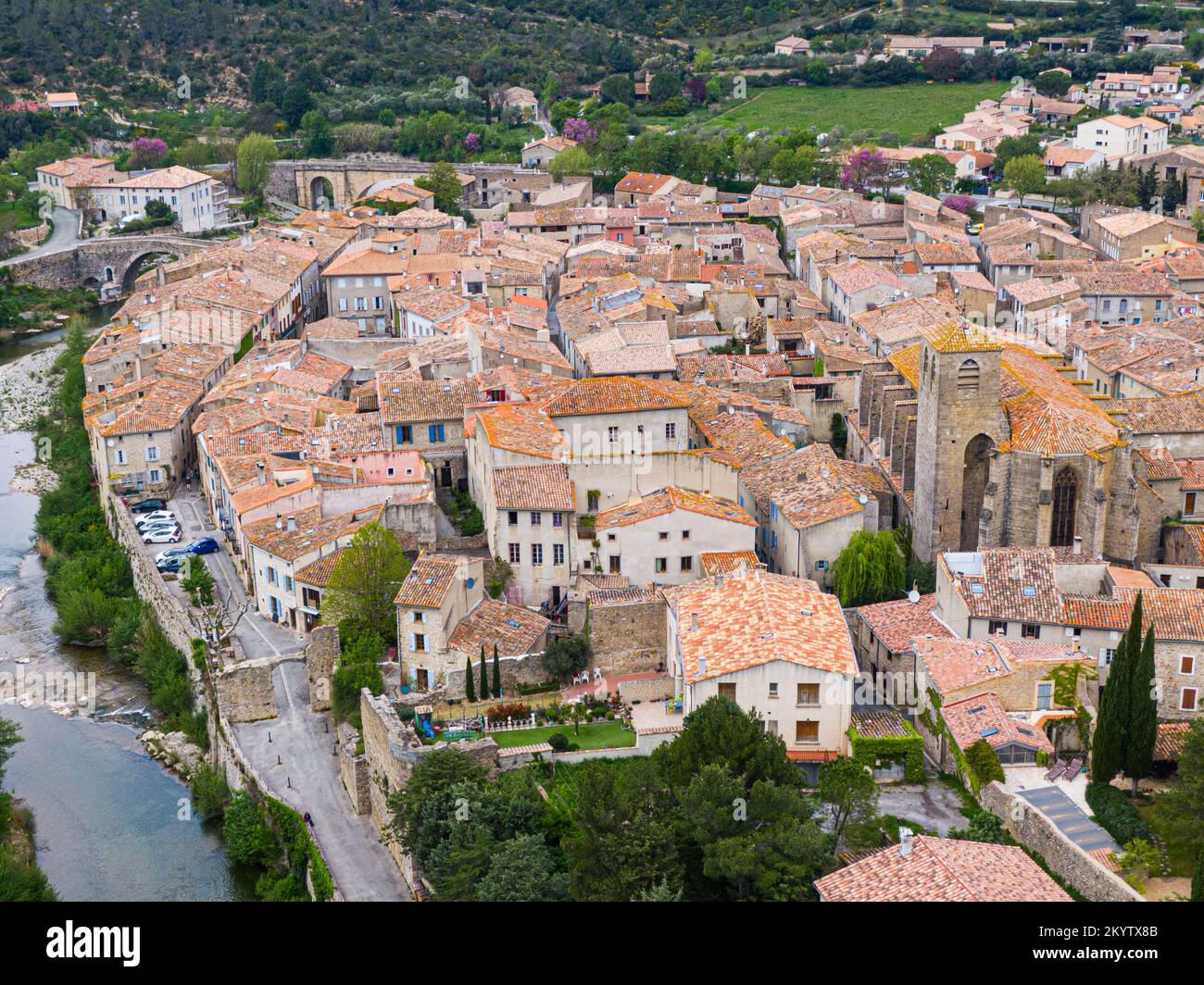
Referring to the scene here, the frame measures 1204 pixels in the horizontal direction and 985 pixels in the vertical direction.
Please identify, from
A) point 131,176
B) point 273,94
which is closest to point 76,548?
point 131,176

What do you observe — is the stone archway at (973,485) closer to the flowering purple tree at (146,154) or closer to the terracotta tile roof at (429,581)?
the terracotta tile roof at (429,581)

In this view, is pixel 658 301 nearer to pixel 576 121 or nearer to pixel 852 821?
pixel 852 821

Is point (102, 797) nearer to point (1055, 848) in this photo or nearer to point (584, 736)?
point (584, 736)

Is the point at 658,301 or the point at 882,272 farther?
the point at 882,272

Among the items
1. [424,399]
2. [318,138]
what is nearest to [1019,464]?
[424,399]

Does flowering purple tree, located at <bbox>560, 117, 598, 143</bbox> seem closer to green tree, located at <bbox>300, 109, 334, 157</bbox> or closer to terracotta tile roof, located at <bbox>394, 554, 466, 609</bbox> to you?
green tree, located at <bbox>300, 109, 334, 157</bbox>

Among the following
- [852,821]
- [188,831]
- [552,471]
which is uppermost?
[552,471]

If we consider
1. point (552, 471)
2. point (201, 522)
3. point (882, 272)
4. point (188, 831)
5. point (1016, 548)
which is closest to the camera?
point (188, 831)
